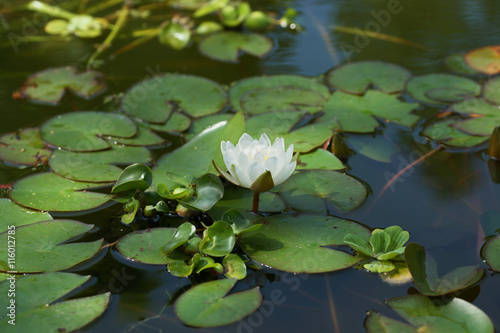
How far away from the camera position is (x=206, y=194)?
1870mm

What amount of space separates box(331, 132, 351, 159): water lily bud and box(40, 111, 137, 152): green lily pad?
3.21ft

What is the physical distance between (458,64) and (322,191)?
158 centimetres

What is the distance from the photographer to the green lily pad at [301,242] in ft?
5.51

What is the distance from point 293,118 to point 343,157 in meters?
0.37

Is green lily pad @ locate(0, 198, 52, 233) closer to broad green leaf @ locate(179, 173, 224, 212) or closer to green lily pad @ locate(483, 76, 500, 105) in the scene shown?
broad green leaf @ locate(179, 173, 224, 212)

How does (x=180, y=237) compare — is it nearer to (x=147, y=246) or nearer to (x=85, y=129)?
(x=147, y=246)

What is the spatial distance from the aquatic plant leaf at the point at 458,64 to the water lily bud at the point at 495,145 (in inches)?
32.9

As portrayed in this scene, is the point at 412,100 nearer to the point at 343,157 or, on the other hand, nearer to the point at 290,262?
the point at 343,157

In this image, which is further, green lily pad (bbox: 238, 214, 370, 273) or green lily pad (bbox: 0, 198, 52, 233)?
green lily pad (bbox: 0, 198, 52, 233)

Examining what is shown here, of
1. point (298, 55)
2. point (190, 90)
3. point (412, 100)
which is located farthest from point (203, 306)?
point (298, 55)

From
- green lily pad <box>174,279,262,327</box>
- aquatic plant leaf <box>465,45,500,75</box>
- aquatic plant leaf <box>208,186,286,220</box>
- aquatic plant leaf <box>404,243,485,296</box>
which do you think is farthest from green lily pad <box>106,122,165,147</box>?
aquatic plant leaf <box>465,45,500,75</box>

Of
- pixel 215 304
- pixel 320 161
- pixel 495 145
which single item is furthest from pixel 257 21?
pixel 215 304

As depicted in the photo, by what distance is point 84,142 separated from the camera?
2344mm

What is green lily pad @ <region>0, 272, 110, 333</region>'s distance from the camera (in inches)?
58.4
